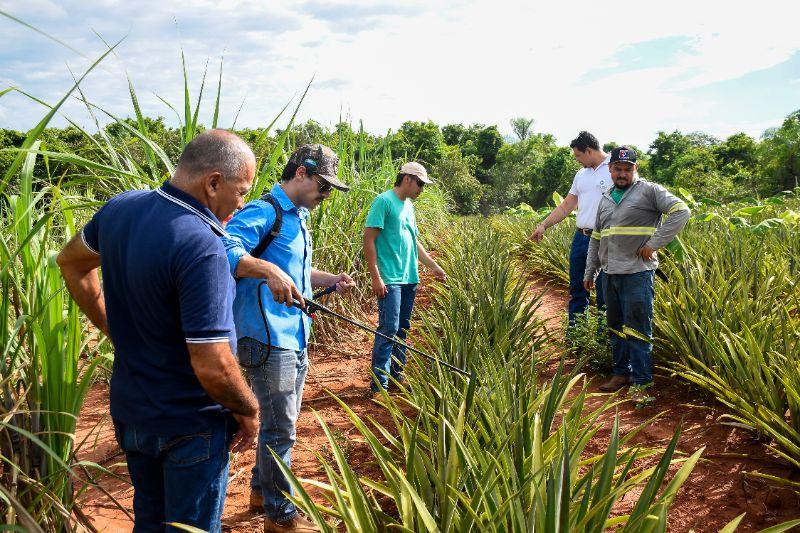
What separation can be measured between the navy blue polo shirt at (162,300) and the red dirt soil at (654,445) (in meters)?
0.49

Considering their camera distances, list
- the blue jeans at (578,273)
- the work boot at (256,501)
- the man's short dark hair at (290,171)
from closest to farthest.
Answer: the man's short dark hair at (290,171) < the work boot at (256,501) < the blue jeans at (578,273)

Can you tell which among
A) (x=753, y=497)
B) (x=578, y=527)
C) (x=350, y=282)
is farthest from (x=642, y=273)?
(x=578, y=527)

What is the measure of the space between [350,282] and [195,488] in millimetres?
1517

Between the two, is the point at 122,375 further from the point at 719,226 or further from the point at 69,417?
the point at 719,226

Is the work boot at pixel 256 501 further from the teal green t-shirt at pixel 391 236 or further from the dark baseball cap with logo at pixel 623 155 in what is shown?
the dark baseball cap with logo at pixel 623 155

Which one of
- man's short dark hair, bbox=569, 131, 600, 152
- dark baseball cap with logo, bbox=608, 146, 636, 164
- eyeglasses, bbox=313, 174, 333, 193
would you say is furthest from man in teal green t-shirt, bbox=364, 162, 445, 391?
man's short dark hair, bbox=569, 131, 600, 152

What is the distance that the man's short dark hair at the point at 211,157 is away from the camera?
177cm

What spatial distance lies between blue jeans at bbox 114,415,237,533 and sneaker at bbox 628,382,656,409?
9.42 ft

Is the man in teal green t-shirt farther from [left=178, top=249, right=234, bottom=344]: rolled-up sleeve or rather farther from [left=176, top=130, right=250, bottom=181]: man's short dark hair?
[left=178, top=249, right=234, bottom=344]: rolled-up sleeve

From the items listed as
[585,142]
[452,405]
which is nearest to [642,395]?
[452,405]

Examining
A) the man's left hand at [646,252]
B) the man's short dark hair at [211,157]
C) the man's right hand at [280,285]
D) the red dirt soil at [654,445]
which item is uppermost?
the man's short dark hair at [211,157]

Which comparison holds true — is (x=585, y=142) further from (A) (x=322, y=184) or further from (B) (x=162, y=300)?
(B) (x=162, y=300)

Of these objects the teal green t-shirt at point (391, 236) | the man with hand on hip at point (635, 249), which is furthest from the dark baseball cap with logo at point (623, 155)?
the teal green t-shirt at point (391, 236)

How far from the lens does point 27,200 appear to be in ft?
6.14
